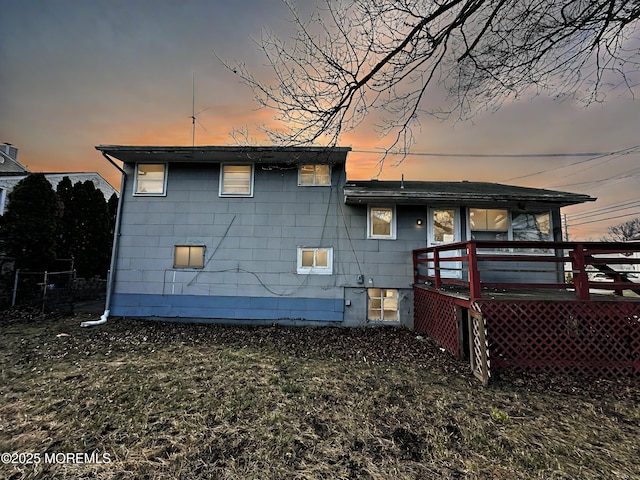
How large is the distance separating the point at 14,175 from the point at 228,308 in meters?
14.2

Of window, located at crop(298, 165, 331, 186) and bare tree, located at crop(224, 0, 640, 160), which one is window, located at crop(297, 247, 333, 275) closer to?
window, located at crop(298, 165, 331, 186)

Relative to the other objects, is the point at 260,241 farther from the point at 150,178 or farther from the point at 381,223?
the point at 150,178

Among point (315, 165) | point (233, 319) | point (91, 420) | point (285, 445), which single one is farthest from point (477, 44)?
point (233, 319)

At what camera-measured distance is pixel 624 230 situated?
33.2 meters

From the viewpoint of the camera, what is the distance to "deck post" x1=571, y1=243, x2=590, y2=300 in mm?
4266

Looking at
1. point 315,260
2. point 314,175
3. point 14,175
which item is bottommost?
point 315,260

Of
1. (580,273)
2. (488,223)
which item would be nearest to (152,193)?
(488,223)

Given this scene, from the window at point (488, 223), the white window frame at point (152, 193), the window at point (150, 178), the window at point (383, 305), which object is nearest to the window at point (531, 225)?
the window at point (488, 223)

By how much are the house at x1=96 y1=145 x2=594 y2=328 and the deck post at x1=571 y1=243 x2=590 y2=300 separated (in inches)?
105

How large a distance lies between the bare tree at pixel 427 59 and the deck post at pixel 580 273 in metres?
2.26

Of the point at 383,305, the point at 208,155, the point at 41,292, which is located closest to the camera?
the point at 208,155

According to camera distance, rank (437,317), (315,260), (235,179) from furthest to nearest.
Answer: (235,179), (315,260), (437,317)

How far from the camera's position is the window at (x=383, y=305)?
699cm

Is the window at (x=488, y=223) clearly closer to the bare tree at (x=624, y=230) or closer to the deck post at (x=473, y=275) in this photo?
the deck post at (x=473, y=275)
